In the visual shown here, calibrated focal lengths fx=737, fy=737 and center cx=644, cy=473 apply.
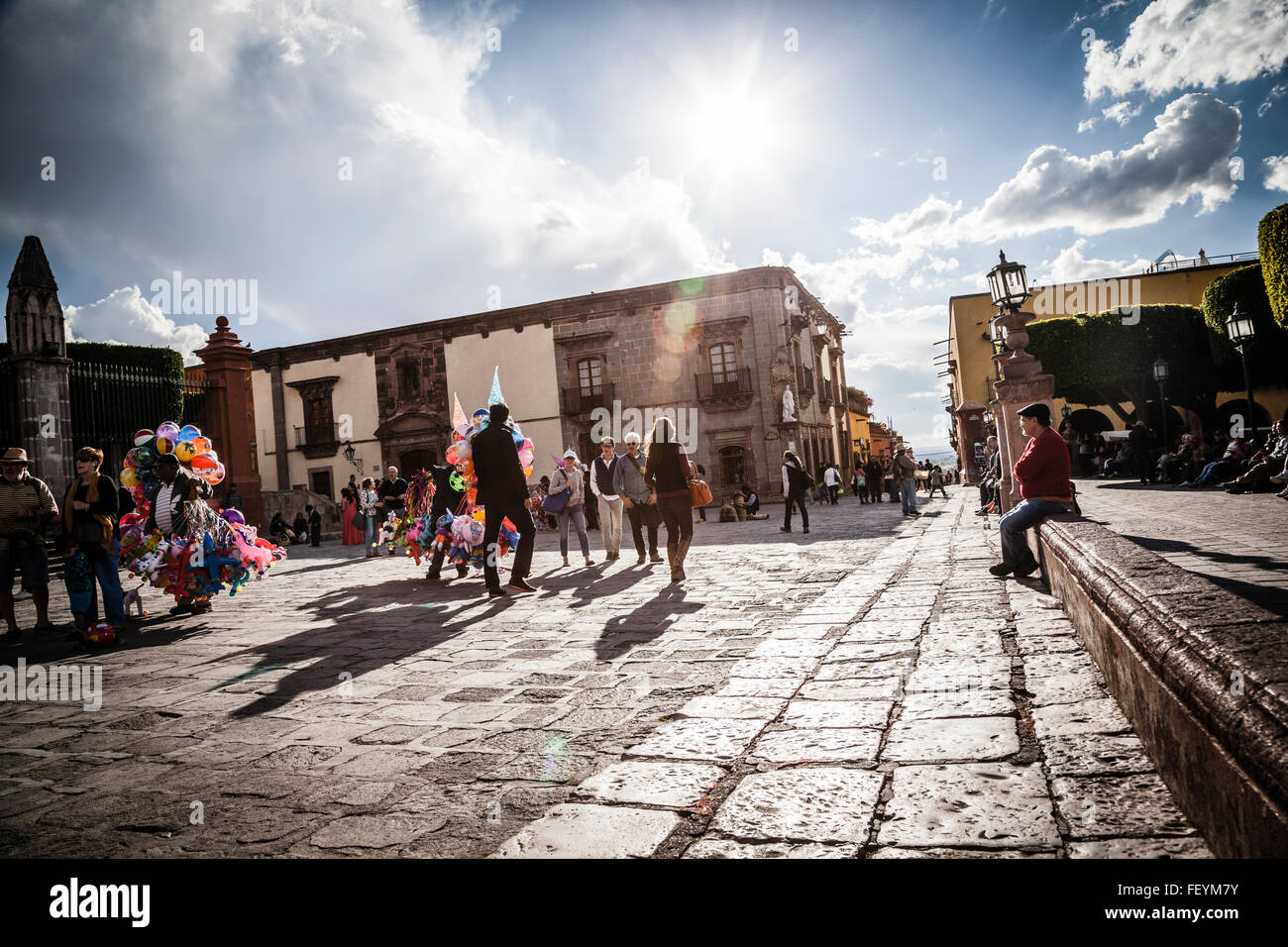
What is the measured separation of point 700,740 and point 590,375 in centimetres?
2870

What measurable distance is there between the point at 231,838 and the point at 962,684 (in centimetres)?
282

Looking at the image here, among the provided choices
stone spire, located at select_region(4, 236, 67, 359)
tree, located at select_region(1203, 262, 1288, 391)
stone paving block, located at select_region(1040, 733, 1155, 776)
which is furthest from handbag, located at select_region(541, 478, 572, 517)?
tree, located at select_region(1203, 262, 1288, 391)

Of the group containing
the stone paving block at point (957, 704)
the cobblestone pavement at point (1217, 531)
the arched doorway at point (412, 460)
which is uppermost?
the arched doorway at point (412, 460)

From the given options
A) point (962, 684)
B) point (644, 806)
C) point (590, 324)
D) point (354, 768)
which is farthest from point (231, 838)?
point (590, 324)

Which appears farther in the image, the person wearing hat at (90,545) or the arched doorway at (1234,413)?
the arched doorway at (1234,413)

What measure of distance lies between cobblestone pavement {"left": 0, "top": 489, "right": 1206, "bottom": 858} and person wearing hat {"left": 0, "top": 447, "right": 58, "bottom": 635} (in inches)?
57.6

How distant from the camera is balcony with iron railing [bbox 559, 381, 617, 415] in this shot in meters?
30.1

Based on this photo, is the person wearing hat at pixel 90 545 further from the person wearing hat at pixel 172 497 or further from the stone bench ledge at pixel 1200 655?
the stone bench ledge at pixel 1200 655

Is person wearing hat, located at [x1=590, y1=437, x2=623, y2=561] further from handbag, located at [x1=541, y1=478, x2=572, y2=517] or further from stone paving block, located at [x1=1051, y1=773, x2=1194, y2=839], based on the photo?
stone paving block, located at [x1=1051, y1=773, x2=1194, y2=839]

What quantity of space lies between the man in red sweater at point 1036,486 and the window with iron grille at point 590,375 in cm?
2542

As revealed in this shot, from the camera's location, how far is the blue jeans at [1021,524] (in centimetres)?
568

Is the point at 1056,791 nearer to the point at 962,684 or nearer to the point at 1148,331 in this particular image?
the point at 962,684

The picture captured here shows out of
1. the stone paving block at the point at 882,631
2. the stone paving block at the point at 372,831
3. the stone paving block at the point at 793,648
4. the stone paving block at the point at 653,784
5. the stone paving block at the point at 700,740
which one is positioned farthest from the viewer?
the stone paving block at the point at 882,631

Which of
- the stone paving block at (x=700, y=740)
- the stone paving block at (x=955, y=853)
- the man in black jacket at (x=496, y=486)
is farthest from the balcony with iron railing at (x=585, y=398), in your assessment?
the stone paving block at (x=955, y=853)
